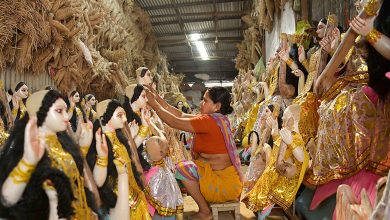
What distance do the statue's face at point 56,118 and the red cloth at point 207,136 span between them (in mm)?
1744

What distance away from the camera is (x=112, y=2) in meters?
8.98

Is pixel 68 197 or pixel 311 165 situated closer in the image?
pixel 68 197

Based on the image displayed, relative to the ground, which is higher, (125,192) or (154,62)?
(154,62)

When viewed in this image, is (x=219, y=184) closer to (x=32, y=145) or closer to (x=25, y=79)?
(x=32, y=145)

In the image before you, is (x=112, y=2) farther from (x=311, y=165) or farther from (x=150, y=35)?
(x=311, y=165)

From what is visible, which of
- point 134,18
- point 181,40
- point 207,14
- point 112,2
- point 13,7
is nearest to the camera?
point 13,7

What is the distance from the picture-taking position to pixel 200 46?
567 inches

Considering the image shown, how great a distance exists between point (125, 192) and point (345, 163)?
4.69 ft

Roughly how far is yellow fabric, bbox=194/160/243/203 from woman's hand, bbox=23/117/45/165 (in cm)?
208

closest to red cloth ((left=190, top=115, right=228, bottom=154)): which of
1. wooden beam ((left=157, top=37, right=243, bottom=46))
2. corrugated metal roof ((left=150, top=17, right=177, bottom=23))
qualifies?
corrugated metal roof ((left=150, top=17, right=177, bottom=23))

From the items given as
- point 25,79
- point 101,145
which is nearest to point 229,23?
point 25,79

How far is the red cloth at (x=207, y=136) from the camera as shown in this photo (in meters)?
3.25

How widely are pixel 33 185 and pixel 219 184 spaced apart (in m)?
2.12

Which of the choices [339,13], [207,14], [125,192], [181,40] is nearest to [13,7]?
[125,192]
